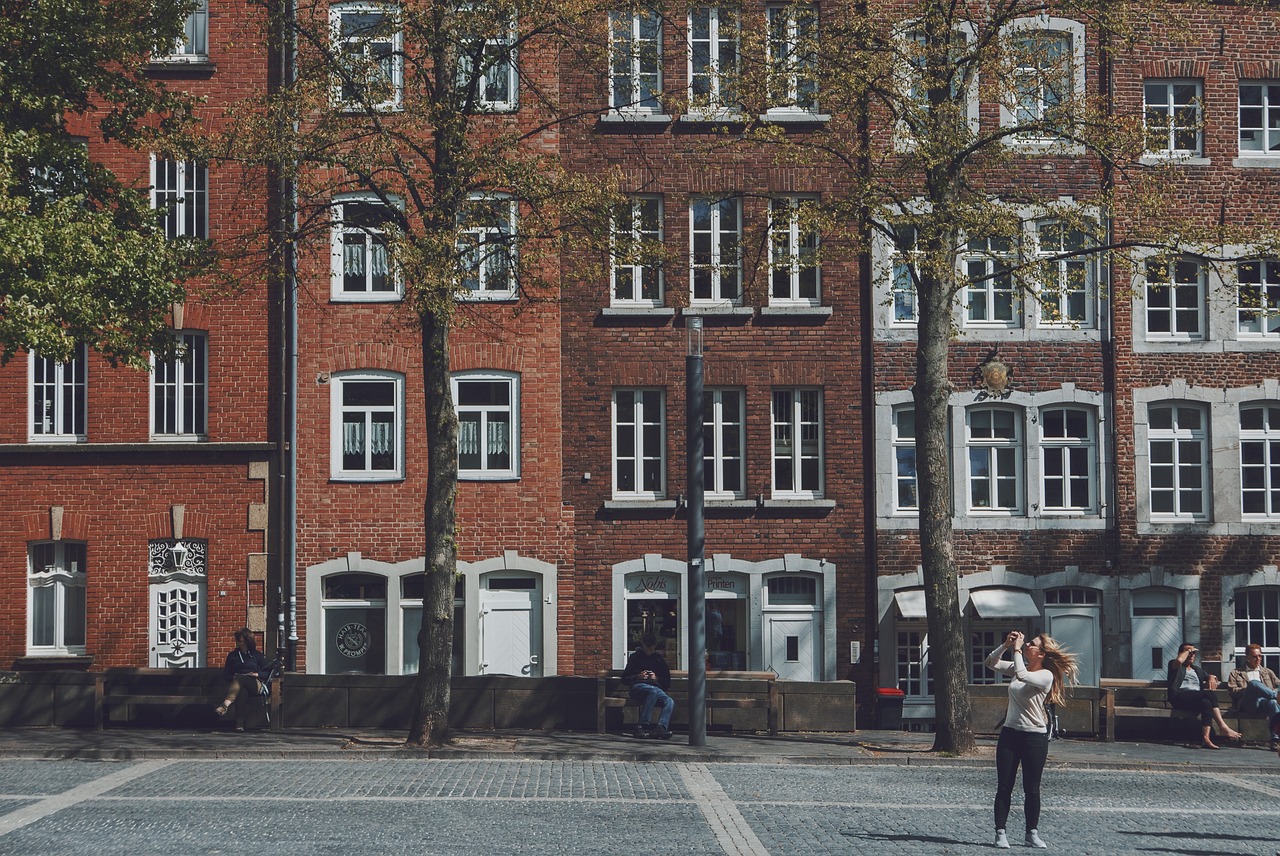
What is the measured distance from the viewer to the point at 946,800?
16.2m

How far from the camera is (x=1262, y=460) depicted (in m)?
27.8

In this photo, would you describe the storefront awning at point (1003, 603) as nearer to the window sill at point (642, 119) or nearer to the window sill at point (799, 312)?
the window sill at point (799, 312)

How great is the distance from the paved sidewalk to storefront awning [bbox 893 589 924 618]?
4.07 metres

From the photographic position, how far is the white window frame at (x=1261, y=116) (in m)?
28.0

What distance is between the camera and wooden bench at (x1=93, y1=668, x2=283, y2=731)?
22.2 meters

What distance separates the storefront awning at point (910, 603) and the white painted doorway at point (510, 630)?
6076 millimetres

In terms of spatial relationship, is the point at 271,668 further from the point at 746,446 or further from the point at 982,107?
the point at 982,107

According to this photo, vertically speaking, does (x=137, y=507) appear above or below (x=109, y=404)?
below

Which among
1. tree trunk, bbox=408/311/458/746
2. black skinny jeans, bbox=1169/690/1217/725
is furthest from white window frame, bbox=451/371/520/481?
black skinny jeans, bbox=1169/690/1217/725

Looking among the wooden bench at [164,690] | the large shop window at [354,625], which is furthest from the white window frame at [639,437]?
the wooden bench at [164,690]

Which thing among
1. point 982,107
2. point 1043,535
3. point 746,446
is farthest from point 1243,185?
point 746,446

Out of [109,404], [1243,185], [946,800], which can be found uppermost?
[1243,185]

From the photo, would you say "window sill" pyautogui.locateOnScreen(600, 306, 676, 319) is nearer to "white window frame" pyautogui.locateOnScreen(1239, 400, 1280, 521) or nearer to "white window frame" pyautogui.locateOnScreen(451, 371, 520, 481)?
"white window frame" pyautogui.locateOnScreen(451, 371, 520, 481)

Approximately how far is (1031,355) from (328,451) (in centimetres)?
1214
